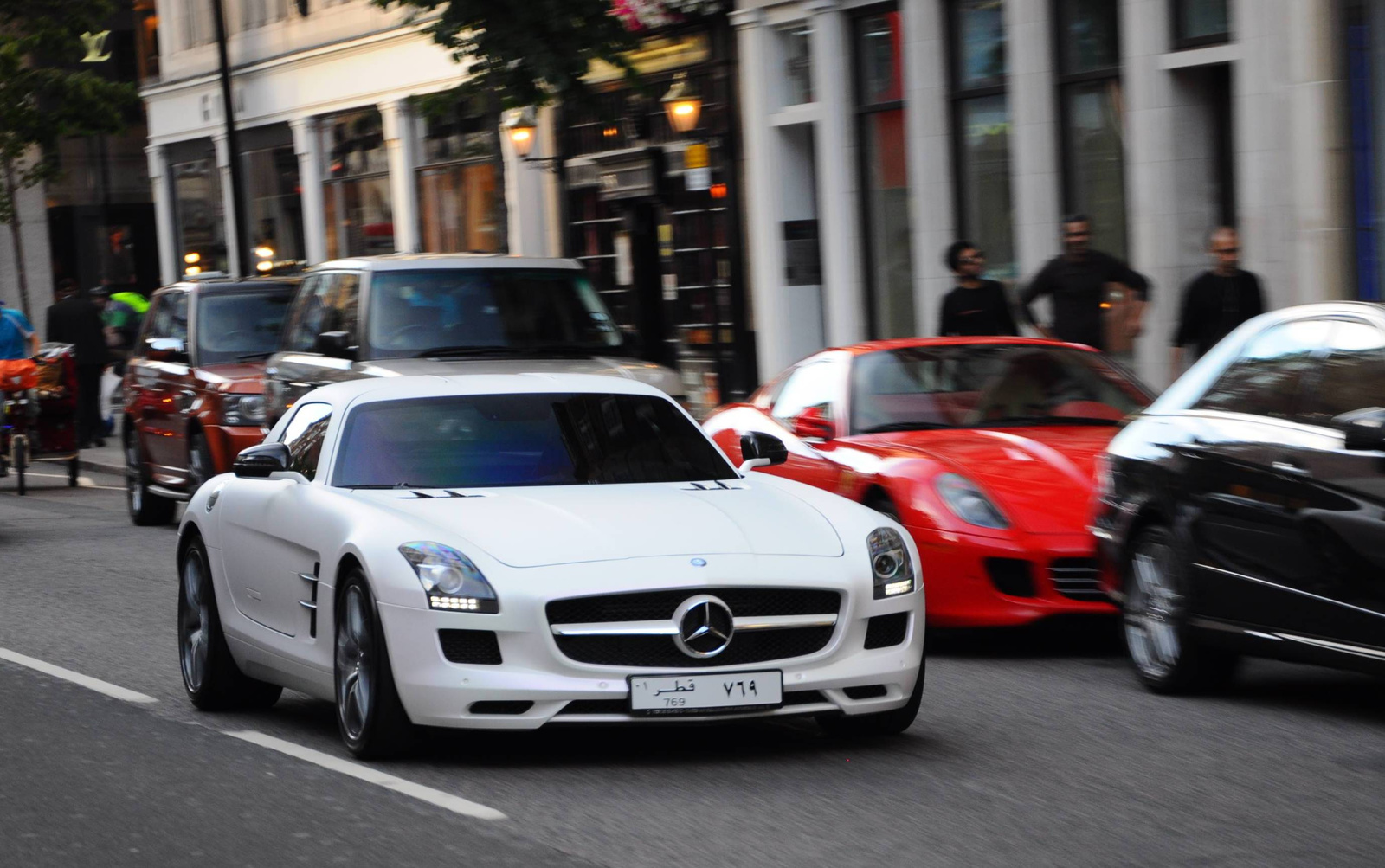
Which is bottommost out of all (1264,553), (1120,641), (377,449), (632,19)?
(1120,641)

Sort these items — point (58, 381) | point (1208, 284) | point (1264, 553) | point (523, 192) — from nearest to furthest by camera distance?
point (1264, 553)
point (1208, 284)
point (58, 381)
point (523, 192)

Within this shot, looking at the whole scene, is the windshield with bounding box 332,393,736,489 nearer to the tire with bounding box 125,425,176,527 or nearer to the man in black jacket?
the tire with bounding box 125,425,176,527

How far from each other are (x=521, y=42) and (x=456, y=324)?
6529mm

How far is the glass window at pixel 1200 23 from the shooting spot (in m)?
17.3

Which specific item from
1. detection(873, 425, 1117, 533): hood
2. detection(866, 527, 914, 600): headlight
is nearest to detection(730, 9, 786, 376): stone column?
detection(873, 425, 1117, 533): hood

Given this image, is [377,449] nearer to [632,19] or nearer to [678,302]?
[632,19]

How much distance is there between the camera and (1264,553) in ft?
27.4

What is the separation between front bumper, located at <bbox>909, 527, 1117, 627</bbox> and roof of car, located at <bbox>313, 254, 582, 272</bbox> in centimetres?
650

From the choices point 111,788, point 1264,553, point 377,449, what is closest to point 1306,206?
point 1264,553

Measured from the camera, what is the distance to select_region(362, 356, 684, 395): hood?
48.0 ft

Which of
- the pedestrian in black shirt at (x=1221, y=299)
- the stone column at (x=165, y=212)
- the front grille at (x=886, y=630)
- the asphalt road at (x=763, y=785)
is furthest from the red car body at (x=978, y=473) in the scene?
the stone column at (x=165, y=212)

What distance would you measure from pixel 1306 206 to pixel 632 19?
31.4ft

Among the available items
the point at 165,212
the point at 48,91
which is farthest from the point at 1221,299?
the point at 165,212

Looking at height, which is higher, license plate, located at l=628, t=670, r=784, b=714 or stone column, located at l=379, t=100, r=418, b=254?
stone column, located at l=379, t=100, r=418, b=254
